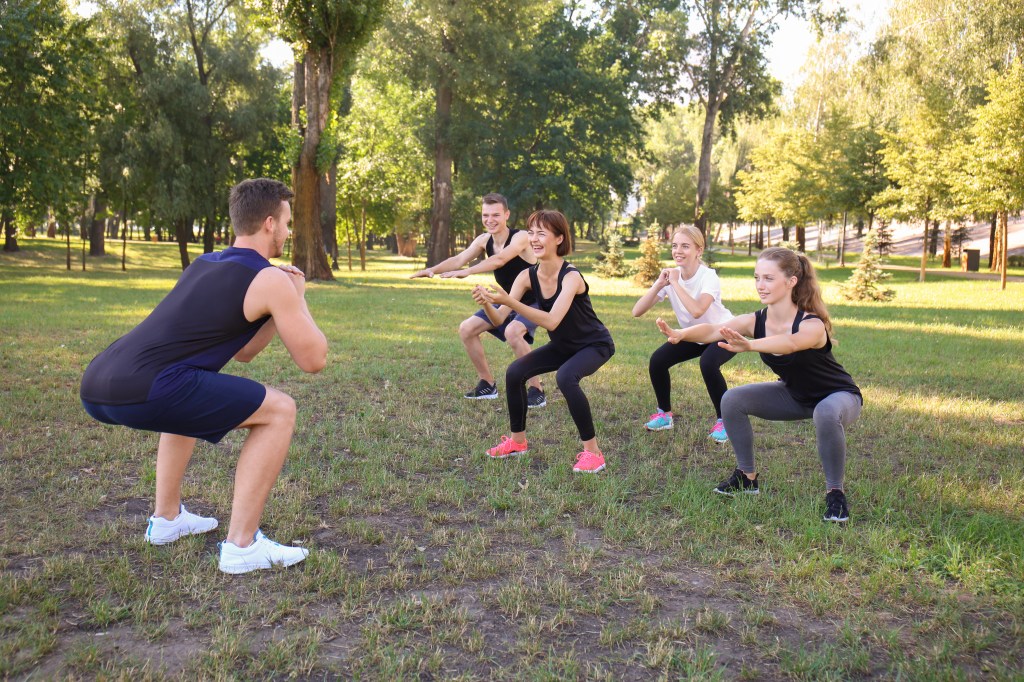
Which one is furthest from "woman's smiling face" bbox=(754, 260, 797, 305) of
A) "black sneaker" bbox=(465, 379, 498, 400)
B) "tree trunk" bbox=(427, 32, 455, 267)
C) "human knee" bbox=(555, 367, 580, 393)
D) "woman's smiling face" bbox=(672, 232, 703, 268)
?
"tree trunk" bbox=(427, 32, 455, 267)

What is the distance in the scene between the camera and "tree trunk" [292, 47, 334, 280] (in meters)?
22.3

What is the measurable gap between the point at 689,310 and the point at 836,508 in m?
2.21

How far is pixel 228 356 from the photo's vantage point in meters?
3.88

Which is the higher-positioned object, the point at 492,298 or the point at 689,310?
the point at 492,298

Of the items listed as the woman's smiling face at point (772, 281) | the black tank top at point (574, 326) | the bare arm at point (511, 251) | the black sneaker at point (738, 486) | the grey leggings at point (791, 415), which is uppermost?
the bare arm at point (511, 251)

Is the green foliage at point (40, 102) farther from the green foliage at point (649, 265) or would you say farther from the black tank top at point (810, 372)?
the black tank top at point (810, 372)

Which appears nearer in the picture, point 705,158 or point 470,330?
point 470,330

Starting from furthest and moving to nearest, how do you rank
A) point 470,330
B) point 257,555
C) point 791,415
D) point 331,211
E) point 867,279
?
point 331,211
point 867,279
point 470,330
point 791,415
point 257,555

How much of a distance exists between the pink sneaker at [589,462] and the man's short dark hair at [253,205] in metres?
3.06

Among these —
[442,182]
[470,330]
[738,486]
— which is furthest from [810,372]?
[442,182]

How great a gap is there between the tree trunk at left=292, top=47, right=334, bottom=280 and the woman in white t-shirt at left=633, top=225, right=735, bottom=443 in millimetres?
18194

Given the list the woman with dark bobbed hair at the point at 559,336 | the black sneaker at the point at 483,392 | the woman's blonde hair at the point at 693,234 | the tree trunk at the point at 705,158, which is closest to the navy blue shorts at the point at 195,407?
the woman with dark bobbed hair at the point at 559,336

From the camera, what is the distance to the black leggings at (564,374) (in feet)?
19.3

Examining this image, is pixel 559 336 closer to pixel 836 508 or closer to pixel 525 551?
pixel 525 551
